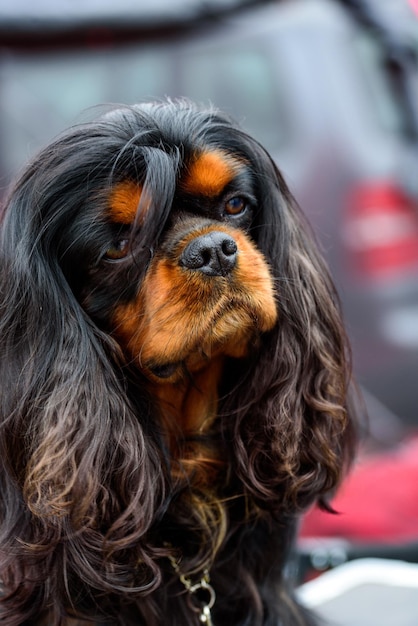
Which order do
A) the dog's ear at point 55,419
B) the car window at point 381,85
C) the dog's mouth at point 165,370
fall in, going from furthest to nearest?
the car window at point 381,85 < the dog's mouth at point 165,370 < the dog's ear at point 55,419

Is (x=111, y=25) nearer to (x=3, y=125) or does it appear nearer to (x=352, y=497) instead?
(x=3, y=125)

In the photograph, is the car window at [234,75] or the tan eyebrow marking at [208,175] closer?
the tan eyebrow marking at [208,175]

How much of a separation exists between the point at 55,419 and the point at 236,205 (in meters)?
0.54

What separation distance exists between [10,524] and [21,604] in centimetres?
16

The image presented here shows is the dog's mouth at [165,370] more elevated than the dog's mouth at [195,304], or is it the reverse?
the dog's mouth at [195,304]

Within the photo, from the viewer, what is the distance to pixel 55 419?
66.6 inches

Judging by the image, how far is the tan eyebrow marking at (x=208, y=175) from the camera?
1756 mm

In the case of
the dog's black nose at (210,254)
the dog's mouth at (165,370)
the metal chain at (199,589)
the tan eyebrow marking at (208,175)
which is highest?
the tan eyebrow marking at (208,175)

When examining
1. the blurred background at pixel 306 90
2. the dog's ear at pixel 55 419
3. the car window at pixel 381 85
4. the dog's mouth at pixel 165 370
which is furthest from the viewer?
the car window at pixel 381 85

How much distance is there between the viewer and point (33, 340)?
1710 millimetres

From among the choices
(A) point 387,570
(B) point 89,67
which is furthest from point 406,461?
(B) point 89,67

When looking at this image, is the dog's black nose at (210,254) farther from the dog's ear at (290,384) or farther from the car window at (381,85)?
the car window at (381,85)

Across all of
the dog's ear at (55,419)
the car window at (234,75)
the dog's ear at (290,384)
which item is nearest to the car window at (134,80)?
the car window at (234,75)

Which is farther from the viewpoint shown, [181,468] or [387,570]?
[387,570]
